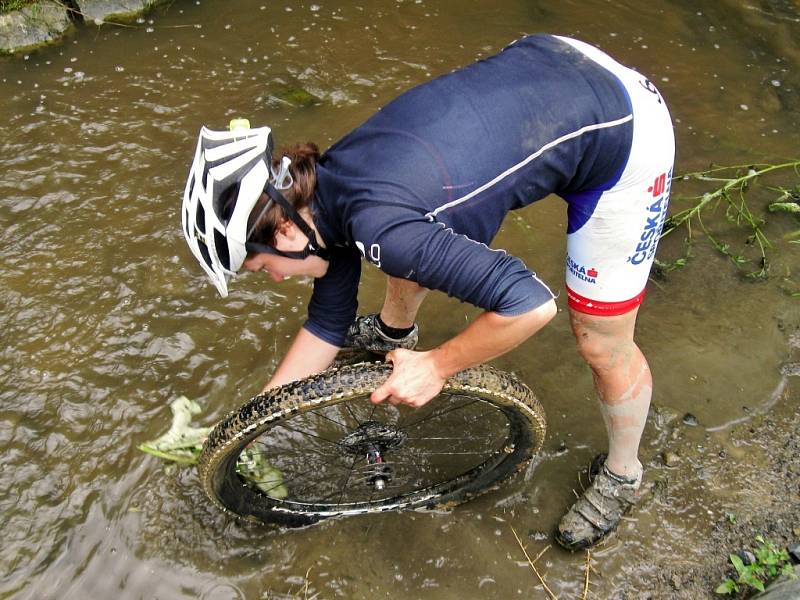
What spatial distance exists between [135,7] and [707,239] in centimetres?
488

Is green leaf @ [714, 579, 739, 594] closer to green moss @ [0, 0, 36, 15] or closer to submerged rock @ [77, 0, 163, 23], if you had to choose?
submerged rock @ [77, 0, 163, 23]

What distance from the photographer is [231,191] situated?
81.5 inches

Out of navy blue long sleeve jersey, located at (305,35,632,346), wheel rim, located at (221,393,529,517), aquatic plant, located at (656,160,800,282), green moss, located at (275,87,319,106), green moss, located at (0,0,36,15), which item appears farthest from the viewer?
green moss, located at (0,0,36,15)

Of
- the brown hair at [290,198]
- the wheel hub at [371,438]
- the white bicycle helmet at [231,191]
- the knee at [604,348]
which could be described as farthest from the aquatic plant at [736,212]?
the white bicycle helmet at [231,191]

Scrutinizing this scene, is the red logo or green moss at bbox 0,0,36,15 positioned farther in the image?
green moss at bbox 0,0,36,15

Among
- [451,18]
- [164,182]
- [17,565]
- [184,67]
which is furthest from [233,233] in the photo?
[451,18]

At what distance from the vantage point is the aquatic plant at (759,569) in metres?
2.76

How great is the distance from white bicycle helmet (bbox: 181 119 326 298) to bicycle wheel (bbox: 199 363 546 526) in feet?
1.63

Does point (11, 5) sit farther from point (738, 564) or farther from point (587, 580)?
point (738, 564)

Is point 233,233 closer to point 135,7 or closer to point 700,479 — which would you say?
point 700,479

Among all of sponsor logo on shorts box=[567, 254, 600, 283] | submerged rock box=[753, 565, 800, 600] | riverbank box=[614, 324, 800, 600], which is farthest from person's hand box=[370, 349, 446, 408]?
submerged rock box=[753, 565, 800, 600]

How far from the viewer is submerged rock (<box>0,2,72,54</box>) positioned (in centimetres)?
546

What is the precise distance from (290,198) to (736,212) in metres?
3.38

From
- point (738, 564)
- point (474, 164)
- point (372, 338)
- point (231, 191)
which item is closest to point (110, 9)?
point (372, 338)
